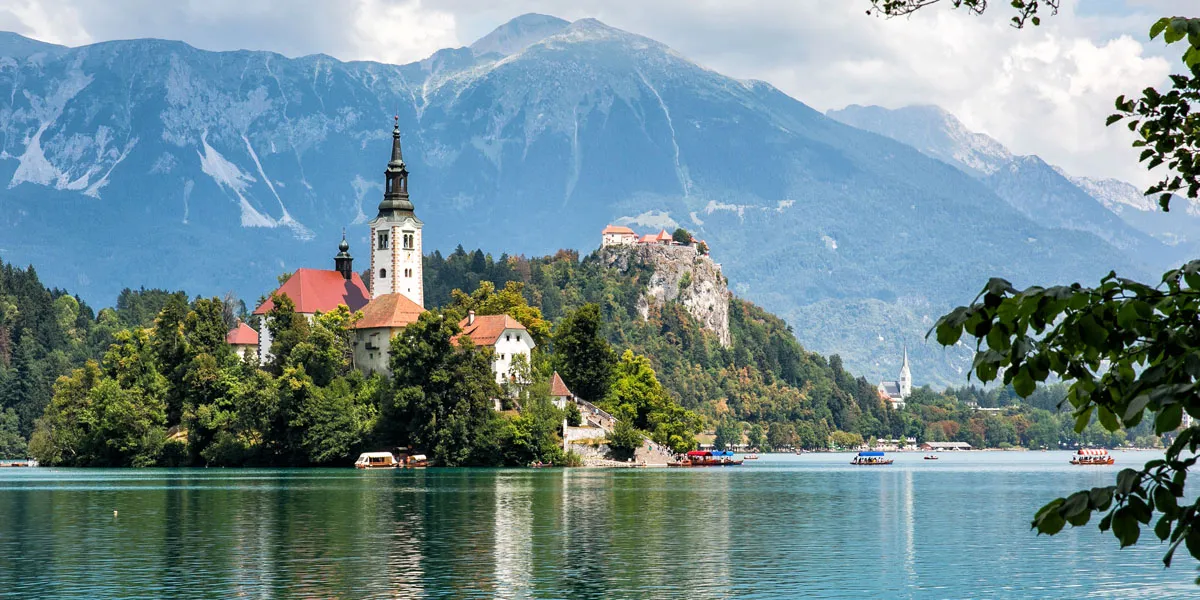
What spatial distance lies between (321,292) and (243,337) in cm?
920

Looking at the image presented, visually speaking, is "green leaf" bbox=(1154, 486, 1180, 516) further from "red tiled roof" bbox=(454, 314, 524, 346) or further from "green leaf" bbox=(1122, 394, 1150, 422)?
"red tiled roof" bbox=(454, 314, 524, 346)

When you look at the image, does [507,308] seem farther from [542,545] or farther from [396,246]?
[542,545]

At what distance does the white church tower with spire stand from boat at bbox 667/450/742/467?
104ft

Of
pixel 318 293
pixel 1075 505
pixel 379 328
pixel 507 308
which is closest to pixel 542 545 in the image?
pixel 1075 505

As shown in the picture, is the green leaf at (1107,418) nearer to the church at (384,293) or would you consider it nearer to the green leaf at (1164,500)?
the green leaf at (1164,500)

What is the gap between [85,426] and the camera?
143 meters

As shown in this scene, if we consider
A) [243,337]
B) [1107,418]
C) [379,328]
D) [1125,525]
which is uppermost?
[379,328]

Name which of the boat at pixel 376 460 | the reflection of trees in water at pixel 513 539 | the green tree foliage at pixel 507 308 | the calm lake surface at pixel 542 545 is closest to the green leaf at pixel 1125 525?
the calm lake surface at pixel 542 545

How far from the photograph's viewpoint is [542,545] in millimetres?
59156

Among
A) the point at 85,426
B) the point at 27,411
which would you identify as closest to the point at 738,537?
the point at 85,426

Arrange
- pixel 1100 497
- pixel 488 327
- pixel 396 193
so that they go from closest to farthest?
1. pixel 1100 497
2. pixel 488 327
3. pixel 396 193

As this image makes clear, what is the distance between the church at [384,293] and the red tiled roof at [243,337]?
16cm

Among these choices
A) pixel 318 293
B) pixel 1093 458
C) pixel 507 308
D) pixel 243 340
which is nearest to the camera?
pixel 243 340

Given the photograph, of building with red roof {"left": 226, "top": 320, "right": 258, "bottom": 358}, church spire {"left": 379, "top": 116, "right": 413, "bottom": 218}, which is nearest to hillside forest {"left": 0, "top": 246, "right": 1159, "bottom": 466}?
building with red roof {"left": 226, "top": 320, "right": 258, "bottom": 358}
